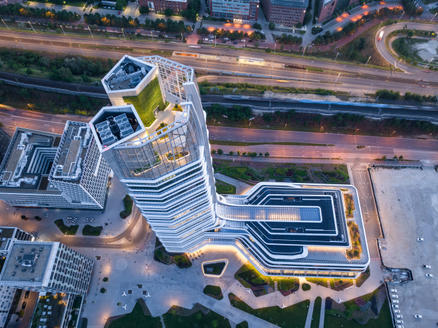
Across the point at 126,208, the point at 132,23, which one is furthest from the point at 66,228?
the point at 132,23

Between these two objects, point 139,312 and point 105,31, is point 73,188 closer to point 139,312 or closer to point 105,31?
point 139,312

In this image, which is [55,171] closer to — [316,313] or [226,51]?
[316,313]

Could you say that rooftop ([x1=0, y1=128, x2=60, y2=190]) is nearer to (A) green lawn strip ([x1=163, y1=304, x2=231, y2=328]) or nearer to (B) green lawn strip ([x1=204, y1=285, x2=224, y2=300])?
(A) green lawn strip ([x1=163, y1=304, x2=231, y2=328])

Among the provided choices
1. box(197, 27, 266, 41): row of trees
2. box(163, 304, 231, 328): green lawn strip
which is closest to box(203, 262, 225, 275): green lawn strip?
box(163, 304, 231, 328): green lawn strip

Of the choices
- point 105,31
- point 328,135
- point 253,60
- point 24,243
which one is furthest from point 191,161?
point 105,31

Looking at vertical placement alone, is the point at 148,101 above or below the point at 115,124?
above

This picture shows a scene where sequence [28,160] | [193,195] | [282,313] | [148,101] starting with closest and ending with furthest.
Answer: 1. [148,101]
2. [193,195]
3. [282,313]
4. [28,160]
